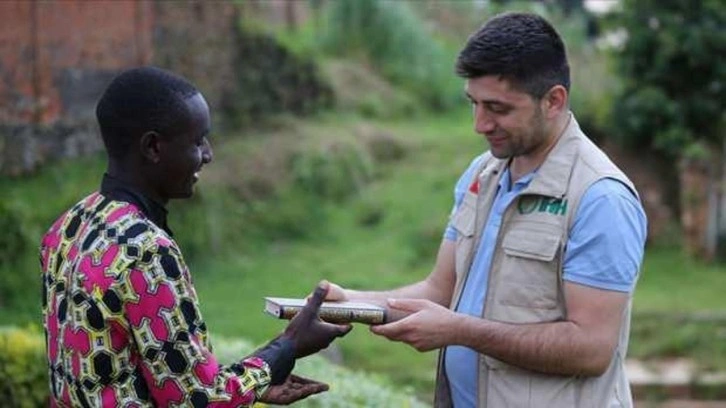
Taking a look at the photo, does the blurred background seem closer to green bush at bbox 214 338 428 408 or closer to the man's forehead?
green bush at bbox 214 338 428 408

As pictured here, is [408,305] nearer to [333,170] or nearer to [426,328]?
[426,328]

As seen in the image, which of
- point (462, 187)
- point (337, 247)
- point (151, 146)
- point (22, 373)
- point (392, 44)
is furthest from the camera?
point (392, 44)

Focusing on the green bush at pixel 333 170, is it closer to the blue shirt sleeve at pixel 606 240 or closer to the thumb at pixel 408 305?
the thumb at pixel 408 305

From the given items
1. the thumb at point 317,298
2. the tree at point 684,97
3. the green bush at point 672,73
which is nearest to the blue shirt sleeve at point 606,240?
the thumb at point 317,298

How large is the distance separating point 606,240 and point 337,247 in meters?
9.87

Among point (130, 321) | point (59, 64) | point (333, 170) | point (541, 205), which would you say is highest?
point (541, 205)

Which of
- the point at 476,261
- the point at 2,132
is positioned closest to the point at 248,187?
the point at 2,132

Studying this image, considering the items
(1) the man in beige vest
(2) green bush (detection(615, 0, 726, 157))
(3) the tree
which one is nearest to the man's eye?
(1) the man in beige vest

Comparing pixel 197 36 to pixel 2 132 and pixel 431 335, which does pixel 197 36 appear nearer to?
pixel 2 132

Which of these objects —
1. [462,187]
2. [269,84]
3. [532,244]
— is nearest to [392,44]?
[269,84]

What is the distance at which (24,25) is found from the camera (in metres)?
9.77

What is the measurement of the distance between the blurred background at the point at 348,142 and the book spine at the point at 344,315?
554 cm

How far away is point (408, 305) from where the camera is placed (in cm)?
313

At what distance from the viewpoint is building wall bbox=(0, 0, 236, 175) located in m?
9.83
